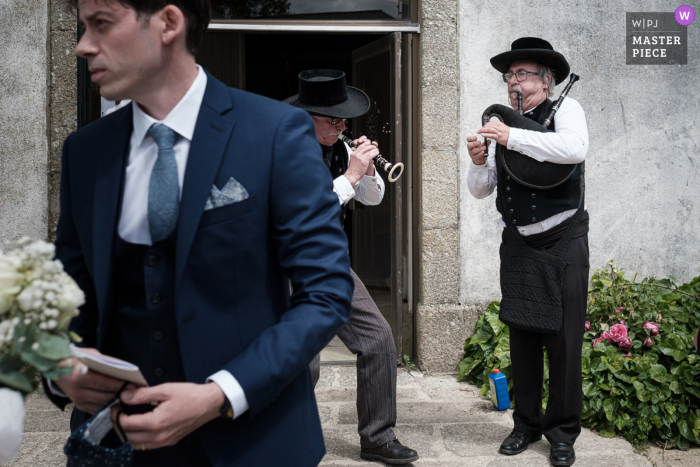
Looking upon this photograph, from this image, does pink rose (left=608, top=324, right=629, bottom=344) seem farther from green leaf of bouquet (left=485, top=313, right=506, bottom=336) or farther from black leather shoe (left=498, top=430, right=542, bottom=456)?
black leather shoe (left=498, top=430, right=542, bottom=456)

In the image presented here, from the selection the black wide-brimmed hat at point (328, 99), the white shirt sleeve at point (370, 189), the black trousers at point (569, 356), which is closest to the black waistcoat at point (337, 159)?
the white shirt sleeve at point (370, 189)

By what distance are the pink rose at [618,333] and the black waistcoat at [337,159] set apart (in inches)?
78.8

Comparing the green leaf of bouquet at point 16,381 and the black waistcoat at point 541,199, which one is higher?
the black waistcoat at point 541,199

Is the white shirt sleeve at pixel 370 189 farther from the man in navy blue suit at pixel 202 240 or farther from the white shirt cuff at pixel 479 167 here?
the man in navy blue suit at pixel 202 240

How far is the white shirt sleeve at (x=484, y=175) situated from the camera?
3.99 m

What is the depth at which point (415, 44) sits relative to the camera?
5.40 metres

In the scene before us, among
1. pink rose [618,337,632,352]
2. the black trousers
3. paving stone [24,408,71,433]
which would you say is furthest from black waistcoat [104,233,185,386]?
pink rose [618,337,632,352]

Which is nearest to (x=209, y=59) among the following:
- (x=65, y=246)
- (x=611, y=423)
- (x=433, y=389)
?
(x=433, y=389)

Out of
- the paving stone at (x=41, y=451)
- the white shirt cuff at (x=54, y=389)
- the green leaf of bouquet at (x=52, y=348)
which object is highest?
the green leaf of bouquet at (x=52, y=348)

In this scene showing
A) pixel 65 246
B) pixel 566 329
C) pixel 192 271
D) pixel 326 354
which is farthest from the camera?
pixel 326 354

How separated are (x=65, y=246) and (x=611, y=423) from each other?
11.6 feet

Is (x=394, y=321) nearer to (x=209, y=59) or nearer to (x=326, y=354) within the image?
(x=326, y=354)

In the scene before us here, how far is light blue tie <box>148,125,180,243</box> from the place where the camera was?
1.29m

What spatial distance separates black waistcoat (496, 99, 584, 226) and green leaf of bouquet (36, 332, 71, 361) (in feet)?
9.62
